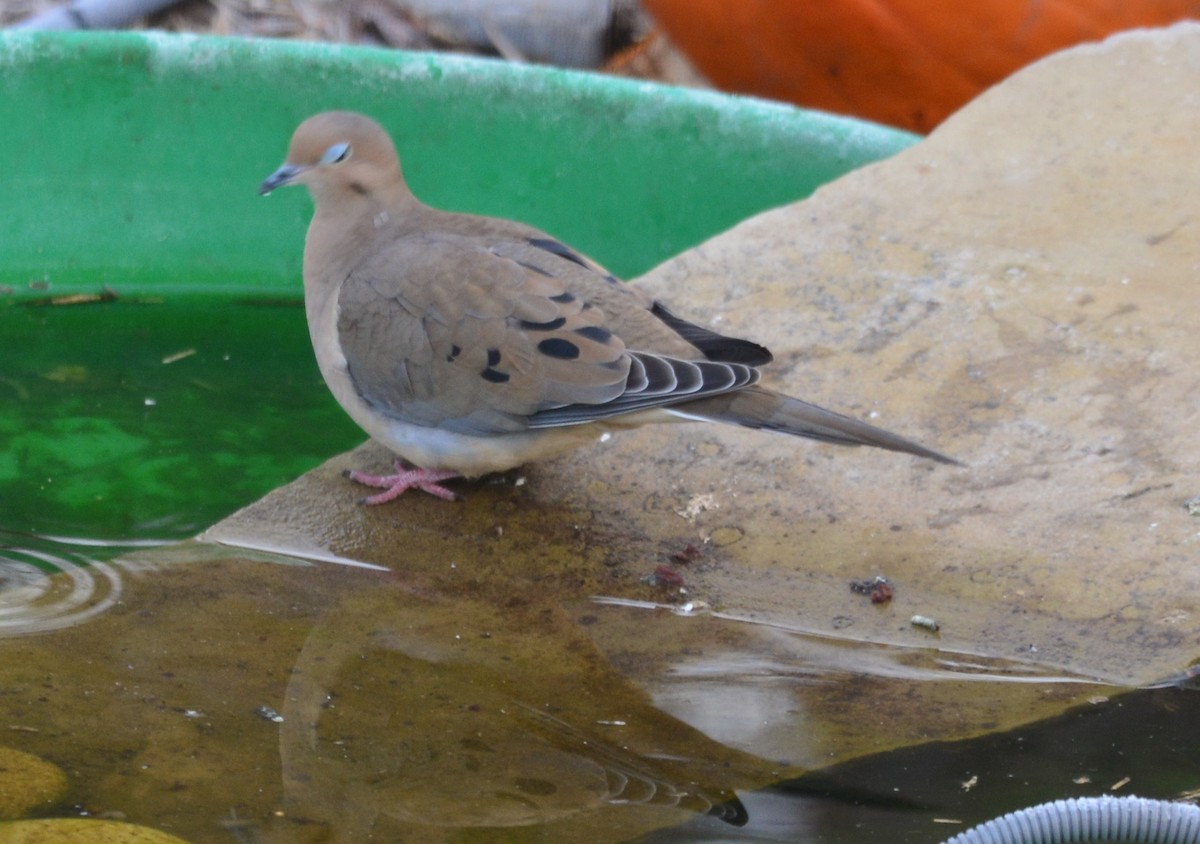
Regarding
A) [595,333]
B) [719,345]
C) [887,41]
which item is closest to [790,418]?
[719,345]

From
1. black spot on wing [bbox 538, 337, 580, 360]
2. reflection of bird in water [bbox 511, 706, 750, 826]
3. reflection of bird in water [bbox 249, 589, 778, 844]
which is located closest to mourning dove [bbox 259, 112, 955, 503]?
black spot on wing [bbox 538, 337, 580, 360]

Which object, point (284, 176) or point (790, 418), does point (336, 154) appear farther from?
point (790, 418)

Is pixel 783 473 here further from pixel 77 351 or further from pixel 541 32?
pixel 541 32

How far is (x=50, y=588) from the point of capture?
2.30m

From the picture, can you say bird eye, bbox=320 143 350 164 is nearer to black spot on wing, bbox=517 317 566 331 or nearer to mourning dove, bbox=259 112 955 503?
mourning dove, bbox=259 112 955 503

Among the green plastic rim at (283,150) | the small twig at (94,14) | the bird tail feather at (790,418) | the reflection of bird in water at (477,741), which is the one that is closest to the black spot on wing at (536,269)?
the bird tail feather at (790,418)

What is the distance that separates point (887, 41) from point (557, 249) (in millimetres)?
2463

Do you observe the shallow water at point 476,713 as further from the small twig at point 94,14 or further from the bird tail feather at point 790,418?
the small twig at point 94,14

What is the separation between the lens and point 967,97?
15.8ft

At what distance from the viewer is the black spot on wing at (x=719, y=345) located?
2430 mm

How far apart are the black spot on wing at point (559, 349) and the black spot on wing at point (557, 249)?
9.6 inches

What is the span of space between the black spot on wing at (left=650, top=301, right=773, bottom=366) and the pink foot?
1.56 ft

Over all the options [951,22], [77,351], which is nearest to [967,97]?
[951,22]

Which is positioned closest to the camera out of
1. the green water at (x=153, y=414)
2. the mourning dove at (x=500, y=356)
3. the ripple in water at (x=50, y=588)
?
the ripple in water at (x=50, y=588)
